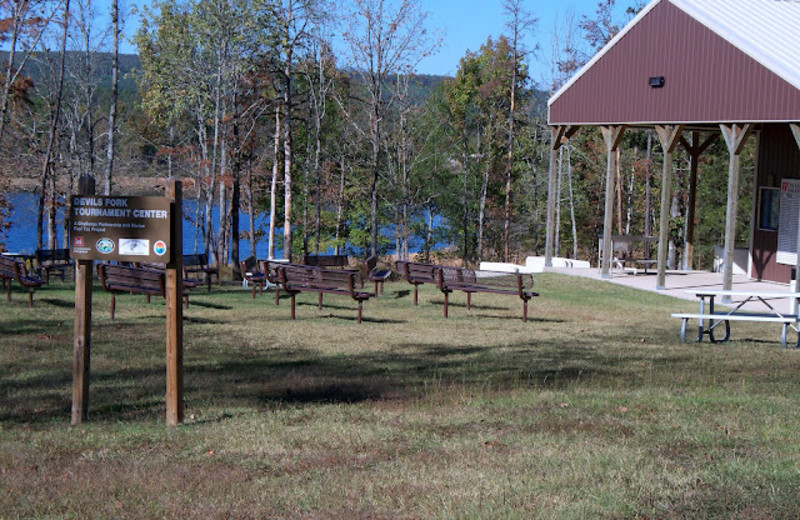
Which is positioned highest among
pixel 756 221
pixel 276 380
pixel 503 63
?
pixel 503 63

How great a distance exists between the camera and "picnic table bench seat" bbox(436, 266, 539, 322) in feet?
52.4

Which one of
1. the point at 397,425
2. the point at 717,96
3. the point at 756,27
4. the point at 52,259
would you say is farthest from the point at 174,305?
the point at 756,27

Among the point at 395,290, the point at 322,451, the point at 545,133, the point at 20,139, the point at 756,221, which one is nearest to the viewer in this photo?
the point at 322,451

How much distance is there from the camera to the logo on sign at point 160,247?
23.2ft

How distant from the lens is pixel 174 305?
7.27m

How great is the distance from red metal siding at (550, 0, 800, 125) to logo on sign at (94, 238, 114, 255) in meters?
15.4

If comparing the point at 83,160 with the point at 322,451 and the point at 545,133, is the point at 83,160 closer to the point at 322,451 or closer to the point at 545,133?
the point at 545,133

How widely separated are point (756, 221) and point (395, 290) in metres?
Answer: 10.00

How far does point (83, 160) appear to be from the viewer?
40.5 metres

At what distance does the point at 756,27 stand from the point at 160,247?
17634 mm

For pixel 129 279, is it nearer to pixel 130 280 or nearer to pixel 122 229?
pixel 130 280

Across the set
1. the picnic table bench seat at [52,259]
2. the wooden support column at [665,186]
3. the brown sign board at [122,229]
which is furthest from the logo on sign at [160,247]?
the wooden support column at [665,186]

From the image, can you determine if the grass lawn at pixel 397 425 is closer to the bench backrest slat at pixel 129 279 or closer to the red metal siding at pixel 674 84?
the bench backrest slat at pixel 129 279

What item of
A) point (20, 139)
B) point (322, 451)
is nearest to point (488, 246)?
point (20, 139)
